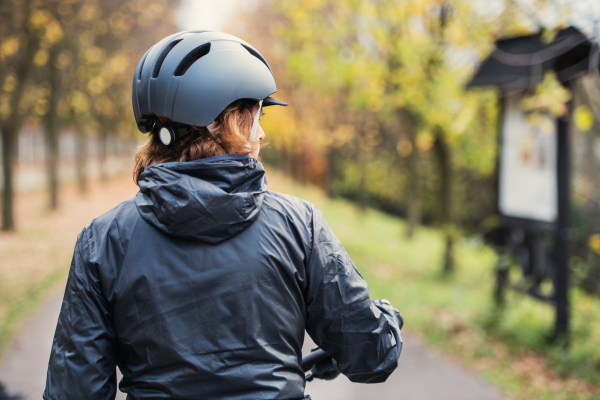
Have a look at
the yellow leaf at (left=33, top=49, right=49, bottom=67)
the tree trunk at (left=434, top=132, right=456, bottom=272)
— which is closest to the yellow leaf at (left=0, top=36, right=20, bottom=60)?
the yellow leaf at (left=33, top=49, right=49, bottom=67)

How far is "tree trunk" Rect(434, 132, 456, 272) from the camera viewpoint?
31.7 feet

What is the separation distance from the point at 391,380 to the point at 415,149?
802 cm

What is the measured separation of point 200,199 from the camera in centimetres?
134

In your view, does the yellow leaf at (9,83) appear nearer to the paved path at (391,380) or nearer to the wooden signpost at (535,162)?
the paved path at (391,380)

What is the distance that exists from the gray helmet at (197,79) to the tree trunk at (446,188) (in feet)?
28.2

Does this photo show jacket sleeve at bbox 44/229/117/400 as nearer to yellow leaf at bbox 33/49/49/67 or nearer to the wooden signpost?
the wooden signpost

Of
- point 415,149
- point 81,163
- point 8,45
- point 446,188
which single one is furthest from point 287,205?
point 81,163

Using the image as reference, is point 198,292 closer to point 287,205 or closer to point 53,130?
point 287,205

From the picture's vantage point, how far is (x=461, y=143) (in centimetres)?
1053

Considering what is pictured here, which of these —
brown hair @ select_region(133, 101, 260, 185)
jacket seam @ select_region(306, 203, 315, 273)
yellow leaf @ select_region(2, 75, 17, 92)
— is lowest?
jacket seam @ select_region(306, 203, 315, 273)

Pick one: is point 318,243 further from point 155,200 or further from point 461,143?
point 461,143

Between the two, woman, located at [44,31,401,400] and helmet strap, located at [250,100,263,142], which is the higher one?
helmet strap, located at [250,100,263,142]

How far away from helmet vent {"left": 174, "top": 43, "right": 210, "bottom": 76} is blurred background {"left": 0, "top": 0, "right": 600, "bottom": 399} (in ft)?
11.1

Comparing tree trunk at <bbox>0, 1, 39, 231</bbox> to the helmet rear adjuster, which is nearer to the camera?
the helmet rear adjuster
